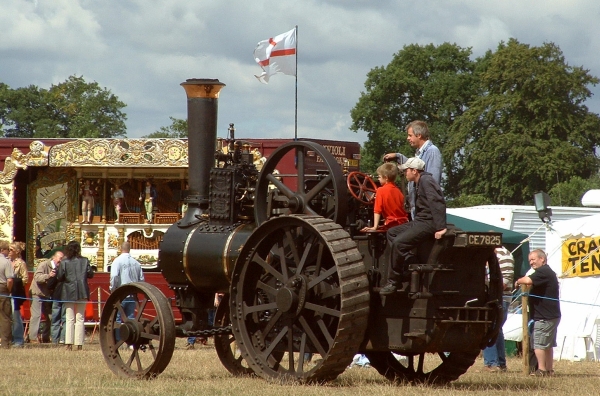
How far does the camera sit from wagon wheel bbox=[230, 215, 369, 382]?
8234 mm

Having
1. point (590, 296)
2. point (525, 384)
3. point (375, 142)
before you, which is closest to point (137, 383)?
point (525, 384)

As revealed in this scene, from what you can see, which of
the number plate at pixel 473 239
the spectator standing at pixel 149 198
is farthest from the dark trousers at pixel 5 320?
the number plate at pixel 473 239

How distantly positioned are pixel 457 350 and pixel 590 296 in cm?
699

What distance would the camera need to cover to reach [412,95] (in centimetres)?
4900

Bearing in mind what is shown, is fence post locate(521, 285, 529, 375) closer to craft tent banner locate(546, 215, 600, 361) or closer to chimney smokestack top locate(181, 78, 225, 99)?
craft tent banner locate(546, 215, 600, 361)

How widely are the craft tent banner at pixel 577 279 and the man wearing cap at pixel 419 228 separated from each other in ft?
21.8

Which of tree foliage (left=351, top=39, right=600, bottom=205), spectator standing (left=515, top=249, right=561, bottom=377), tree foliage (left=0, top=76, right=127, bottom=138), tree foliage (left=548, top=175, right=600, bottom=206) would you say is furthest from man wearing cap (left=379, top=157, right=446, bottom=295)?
tree foliage (left=0, top=76, right=127, bottom=138)

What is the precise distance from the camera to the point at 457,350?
8508 mm

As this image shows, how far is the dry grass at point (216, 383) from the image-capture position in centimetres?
837

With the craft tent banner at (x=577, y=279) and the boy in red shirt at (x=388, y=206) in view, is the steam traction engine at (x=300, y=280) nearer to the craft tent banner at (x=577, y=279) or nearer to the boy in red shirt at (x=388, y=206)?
the boy in red shirt at (x=388, y=206)

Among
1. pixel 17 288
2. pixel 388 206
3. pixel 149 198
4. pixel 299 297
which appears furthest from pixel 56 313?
pixel 388 206

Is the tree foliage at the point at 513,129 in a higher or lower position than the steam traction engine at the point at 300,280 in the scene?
higher

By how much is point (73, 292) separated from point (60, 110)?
149 ft

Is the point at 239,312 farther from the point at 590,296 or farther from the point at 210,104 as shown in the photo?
the point at 590,296
